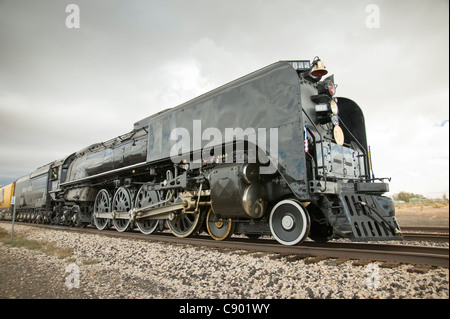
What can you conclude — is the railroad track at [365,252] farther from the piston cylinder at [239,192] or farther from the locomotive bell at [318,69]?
the locomotive bell at [318,69]

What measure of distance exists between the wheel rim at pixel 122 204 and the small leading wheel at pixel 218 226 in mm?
3392

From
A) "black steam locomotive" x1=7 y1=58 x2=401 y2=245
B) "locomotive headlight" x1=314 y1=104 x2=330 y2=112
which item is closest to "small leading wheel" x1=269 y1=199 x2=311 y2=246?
"black steam locomotive" x1=7 y1=58 x2=401 y2=245

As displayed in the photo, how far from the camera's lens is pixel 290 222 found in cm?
462

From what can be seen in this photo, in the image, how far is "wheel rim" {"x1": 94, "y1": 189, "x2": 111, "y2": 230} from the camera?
10.0 meters

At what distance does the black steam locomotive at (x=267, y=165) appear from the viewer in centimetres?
451

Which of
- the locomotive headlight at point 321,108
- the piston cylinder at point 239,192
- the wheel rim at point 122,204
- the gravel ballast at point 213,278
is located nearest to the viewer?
the gravel ballast at point 213,278

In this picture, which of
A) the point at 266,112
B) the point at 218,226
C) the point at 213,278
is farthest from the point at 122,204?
the point at 213,278

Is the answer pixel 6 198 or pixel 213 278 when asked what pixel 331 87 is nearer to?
pixel 213 278

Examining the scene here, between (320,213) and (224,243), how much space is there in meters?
1.94

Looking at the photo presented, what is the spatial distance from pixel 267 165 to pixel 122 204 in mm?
5907

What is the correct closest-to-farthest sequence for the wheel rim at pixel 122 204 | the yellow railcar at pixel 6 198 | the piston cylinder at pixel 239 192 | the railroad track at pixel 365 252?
the railroad track at pixel 365 252, the piston cylinder at pixel 239 192, the wheel rim at pixel 122 204, the yellow railcar at pixel 6 198

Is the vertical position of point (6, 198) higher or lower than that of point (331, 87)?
lower

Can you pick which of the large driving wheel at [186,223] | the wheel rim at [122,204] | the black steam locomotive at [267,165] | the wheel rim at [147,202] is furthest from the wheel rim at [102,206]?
the large driving wheel at [186,223]

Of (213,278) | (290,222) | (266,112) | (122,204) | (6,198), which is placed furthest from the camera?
(6,198)
